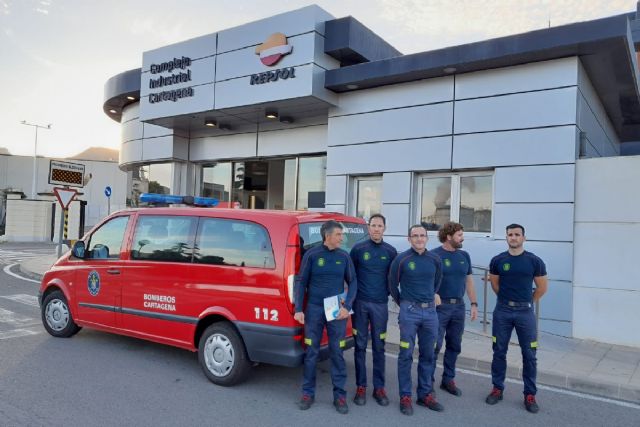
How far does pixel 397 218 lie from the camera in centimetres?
970

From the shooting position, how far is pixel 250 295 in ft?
15.2

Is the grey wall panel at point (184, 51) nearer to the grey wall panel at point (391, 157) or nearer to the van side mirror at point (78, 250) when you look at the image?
the grey wall panel at point (391, 157)

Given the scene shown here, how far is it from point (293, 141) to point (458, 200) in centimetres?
467

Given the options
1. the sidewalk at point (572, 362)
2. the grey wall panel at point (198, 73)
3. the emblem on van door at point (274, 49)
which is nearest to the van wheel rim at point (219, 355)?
the sidewalk at point (572, 362)

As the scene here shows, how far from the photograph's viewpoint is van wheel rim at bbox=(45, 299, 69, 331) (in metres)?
6.39

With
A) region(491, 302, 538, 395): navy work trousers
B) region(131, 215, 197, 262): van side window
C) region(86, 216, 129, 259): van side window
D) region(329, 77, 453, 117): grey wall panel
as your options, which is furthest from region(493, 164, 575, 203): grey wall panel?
region(86, 216, 129, 259): van side window

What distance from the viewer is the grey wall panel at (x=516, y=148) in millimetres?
7930

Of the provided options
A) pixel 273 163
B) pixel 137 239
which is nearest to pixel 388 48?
pixel 273 163

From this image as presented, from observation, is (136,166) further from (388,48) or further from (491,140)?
(491,140)

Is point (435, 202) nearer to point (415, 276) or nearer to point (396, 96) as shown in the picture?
point (396, 96)

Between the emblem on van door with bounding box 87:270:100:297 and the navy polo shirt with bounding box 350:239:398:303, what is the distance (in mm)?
3353

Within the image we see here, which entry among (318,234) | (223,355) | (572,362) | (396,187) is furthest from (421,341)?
(396,187)

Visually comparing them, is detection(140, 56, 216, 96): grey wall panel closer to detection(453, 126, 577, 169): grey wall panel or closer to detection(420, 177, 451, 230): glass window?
detection(420, 177, 451, 230): glass window

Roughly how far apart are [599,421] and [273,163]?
32.7ft
